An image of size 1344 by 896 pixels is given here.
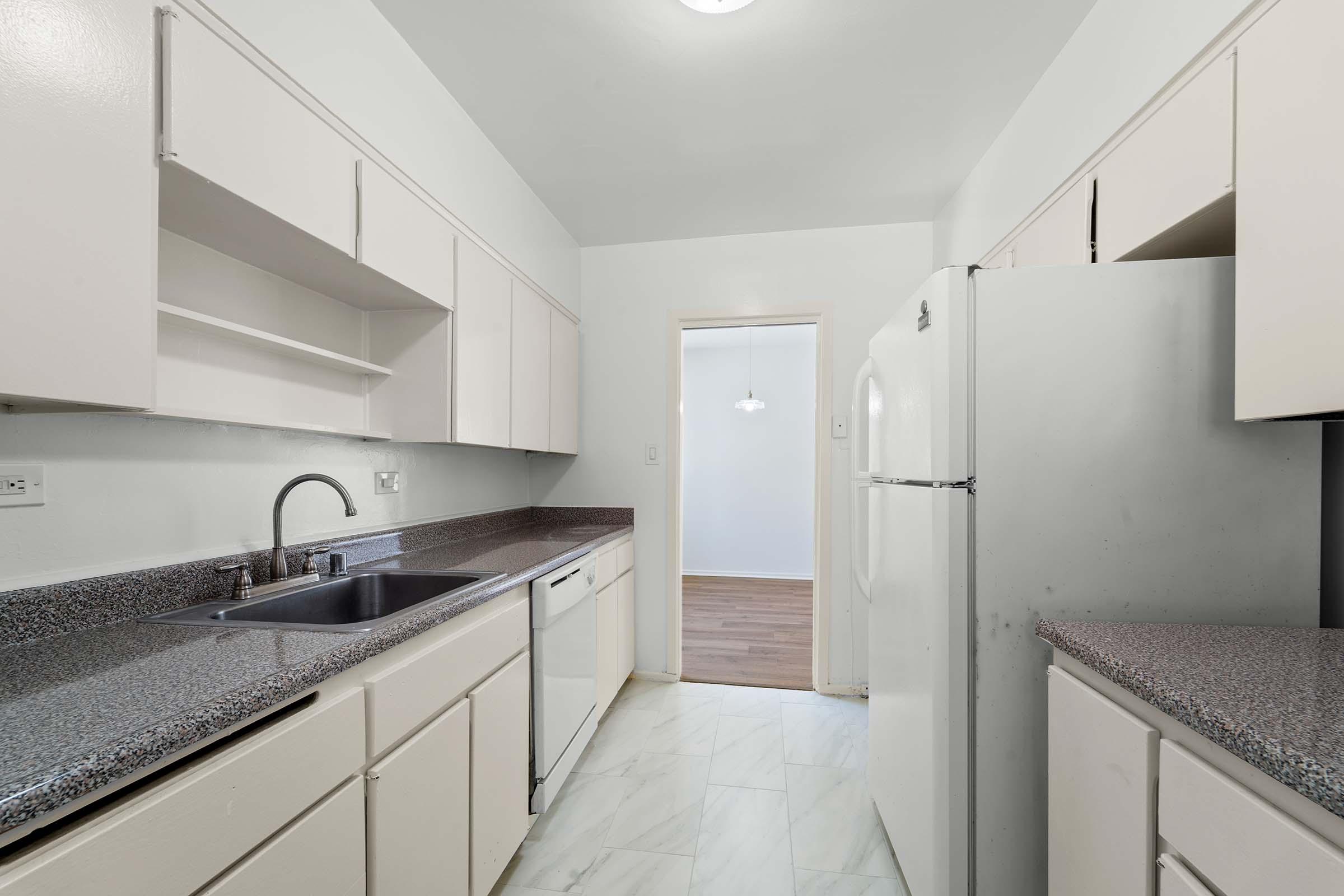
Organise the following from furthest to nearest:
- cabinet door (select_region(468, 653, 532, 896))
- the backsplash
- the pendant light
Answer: the pendant light
cabinet door (select_region(468, 653, 532, 896))
the backsplash

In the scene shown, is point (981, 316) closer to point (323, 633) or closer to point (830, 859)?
point (323, 633)

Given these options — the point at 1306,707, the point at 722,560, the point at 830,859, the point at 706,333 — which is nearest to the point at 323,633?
the point at 1306,707

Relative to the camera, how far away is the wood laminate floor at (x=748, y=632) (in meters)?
3.16

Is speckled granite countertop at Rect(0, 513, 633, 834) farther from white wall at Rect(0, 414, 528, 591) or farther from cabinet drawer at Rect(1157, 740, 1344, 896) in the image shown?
cabinet drawer at Rect(1157, 740, 1344, 896)

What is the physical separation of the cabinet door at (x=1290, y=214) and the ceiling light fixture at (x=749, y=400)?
162 inches

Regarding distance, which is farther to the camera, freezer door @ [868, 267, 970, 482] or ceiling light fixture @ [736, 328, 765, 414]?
ceiling light fixture @ [736, 328, 765, 414]

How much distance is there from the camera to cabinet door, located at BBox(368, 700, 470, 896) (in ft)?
3.36

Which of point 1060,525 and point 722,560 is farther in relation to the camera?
point 722,560

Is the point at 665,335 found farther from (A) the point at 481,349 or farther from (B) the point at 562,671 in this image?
(B) the point at 562,671

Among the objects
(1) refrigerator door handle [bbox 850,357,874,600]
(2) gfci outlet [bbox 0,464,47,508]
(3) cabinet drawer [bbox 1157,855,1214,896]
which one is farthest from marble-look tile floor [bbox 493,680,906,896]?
(2) gfci outlet [bbox 0,464,47,508]

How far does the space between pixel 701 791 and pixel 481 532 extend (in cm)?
146

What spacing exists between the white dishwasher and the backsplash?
628 millimetres

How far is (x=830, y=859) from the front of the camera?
5.54 ft

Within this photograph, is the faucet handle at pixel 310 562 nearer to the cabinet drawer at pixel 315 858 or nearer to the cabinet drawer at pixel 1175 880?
the cabinet drawer at pixel 315 858
